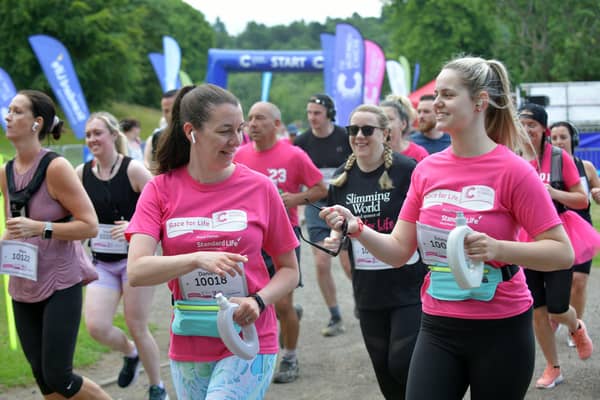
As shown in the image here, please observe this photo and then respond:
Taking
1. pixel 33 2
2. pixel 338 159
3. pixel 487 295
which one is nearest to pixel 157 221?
pixel 487 295

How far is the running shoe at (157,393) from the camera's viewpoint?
A: 5.97 m

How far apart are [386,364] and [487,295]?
1.61m

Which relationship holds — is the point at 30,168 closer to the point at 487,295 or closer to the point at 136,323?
the point at 136,323

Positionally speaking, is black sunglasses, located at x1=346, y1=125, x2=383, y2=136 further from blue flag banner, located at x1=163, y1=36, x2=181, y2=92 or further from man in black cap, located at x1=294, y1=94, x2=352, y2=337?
blue flag banner, located at x1=163, y1=36, x2=181, y2=92

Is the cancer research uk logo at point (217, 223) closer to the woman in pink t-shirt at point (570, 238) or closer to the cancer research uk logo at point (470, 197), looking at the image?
the cancer research uk logo at point (470, 197)

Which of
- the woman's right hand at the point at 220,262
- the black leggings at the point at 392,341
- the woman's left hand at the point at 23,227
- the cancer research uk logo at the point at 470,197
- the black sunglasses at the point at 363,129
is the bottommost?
the black leggings at the point at 392,341

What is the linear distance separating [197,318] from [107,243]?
2.76 meters

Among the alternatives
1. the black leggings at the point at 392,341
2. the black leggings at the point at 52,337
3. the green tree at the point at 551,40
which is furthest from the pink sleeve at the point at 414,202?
the green tree at the point at 551,40

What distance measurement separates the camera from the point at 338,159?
8.70 meters

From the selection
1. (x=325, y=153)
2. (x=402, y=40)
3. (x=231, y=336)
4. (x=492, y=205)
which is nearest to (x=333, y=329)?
(x=325, y=153)

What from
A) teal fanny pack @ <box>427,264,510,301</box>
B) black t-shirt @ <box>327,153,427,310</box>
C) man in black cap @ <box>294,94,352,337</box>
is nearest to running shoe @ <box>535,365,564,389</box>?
black t-shirt @ <box>327,153,427,310</box>

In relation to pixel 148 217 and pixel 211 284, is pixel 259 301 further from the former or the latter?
pixel 148 217

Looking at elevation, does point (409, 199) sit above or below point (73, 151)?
above

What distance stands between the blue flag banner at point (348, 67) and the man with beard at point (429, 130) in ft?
28.4
